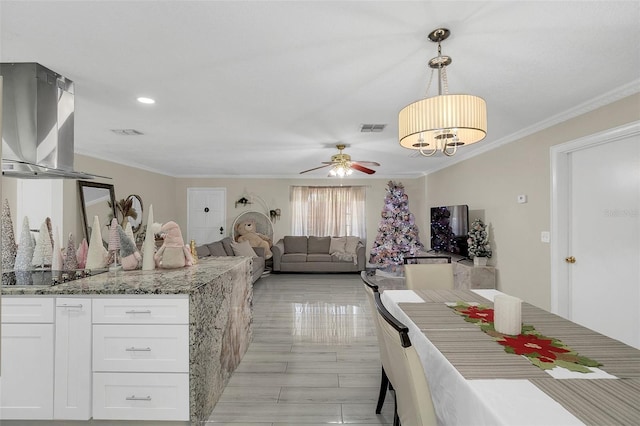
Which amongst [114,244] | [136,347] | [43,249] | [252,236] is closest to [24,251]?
[43,249]

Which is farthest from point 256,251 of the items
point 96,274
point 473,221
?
point 96,274

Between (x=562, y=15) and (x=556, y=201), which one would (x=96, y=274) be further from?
(x=556, y=201)

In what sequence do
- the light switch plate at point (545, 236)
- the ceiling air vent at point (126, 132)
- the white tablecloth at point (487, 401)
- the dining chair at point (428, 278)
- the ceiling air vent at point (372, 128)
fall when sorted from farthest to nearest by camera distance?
the ceiling air vent at point (126, 132)
the ceiling air vent at point (372, 128)
the light switch plate at point (545, 236)
the dining chair at point (428, 278)
the white tablecloth at point (487, 401)

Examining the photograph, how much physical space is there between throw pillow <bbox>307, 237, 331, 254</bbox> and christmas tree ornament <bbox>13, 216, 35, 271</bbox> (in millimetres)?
5798

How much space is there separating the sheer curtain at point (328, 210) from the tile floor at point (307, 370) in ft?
10.8

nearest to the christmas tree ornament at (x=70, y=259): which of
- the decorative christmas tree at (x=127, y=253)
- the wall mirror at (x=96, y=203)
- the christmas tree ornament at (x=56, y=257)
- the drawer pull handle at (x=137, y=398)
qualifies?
the christmas tree ornament at (x=56, y=257)

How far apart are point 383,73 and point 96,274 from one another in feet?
8.37

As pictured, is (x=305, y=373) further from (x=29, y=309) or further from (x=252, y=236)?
(x=252, y=236)

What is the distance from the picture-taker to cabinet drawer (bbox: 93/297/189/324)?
2000mm

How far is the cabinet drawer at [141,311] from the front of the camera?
6.56 ft

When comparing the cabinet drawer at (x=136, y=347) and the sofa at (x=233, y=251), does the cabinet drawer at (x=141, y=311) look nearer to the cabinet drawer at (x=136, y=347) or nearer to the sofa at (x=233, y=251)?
the cabinet drawer at (x=136, y=347)

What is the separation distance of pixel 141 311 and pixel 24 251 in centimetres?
111

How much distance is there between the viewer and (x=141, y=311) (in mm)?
2008

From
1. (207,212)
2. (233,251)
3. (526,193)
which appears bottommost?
(233,251)
